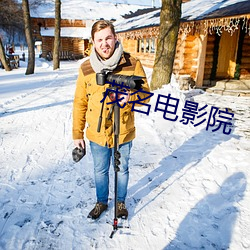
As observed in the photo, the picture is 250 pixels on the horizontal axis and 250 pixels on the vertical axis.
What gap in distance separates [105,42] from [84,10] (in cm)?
3650

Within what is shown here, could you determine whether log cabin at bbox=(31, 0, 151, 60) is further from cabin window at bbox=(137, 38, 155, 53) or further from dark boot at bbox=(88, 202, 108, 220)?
dark boot at bbox=(88, 202, 108, 220)

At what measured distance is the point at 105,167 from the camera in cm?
233

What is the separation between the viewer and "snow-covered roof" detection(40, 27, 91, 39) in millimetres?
29048

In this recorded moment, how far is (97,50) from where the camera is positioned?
1927 millimetres

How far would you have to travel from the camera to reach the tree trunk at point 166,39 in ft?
21.5

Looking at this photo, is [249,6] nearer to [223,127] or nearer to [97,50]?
[223,127]

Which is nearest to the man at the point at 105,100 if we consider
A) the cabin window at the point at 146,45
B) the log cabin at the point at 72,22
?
the cabin window at the point at 146,45

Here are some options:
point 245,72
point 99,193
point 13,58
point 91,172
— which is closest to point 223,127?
point 91,172

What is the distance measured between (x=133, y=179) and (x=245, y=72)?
1036cm

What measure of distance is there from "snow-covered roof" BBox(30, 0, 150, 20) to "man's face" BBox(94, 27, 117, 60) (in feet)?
111

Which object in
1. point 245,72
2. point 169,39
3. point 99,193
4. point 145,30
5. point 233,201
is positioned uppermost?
point 145,30

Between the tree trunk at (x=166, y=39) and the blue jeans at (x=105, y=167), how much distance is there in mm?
5165

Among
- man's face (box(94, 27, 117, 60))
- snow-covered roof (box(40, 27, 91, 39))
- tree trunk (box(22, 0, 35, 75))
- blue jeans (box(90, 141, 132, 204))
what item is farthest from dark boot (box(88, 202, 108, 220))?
snow-covered roof (box(40, 27, 91, 39))

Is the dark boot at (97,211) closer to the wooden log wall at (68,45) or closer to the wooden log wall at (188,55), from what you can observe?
the wooden log wall at (188,55)
